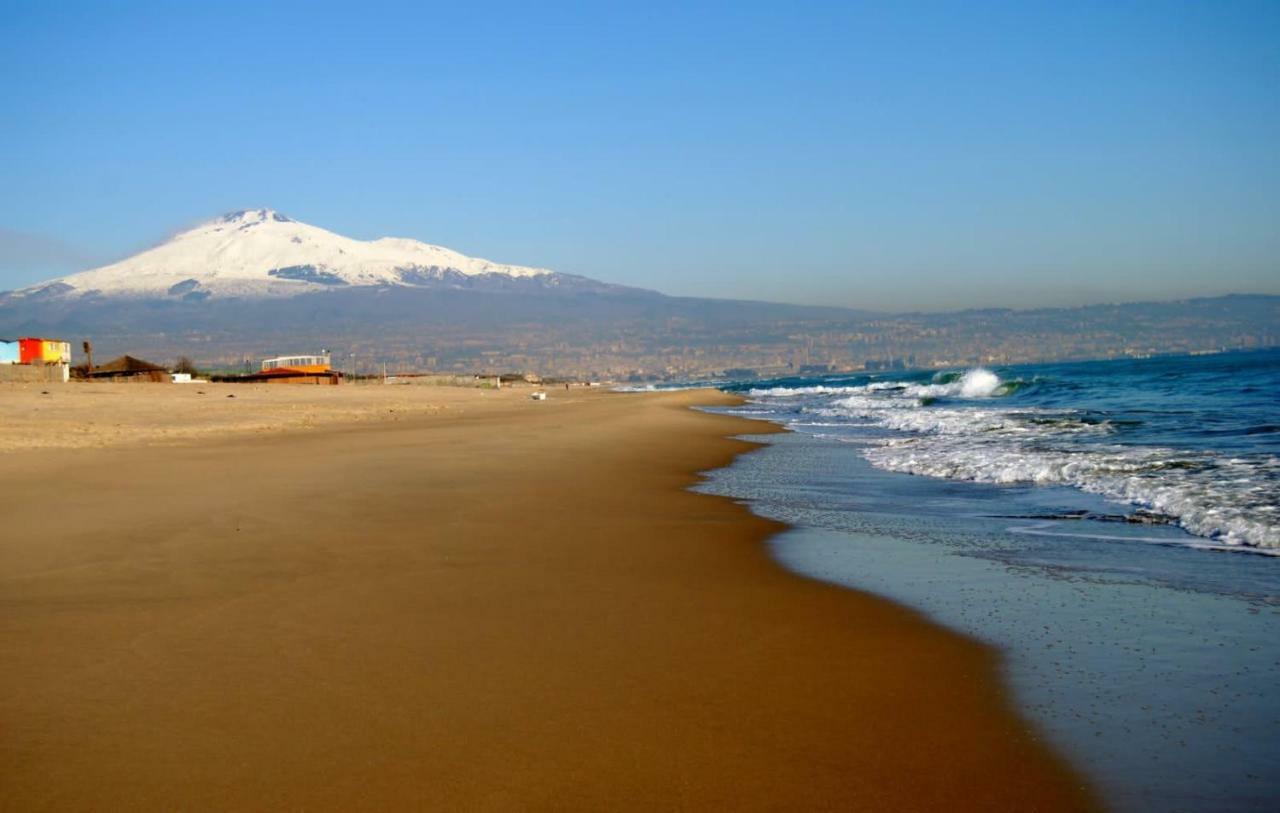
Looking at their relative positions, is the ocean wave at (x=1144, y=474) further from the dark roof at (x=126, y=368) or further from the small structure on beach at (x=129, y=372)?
the dark roof at (x=126, y=368)

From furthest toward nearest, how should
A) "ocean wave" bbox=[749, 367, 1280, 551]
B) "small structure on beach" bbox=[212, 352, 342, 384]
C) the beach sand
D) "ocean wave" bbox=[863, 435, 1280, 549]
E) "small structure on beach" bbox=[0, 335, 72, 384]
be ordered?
"small structure on beach" bbox=[212, 352, 342, 384] < "small structure on beach" bbox=[0, 335, 72, 384] < "ocean wave" bbox=[749, 367, 1280, 551] < "ocean wave" bbox=[863, 435, 1280, 549] < the beach sand

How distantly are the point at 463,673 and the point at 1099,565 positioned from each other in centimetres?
454

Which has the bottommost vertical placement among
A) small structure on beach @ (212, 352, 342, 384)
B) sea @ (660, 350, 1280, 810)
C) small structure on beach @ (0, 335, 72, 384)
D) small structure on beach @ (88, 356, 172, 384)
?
sea @ (660, 350, 1280, 810)

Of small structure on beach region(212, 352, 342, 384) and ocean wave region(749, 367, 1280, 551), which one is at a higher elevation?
small structure on beach region(212, 352, 342, 384)

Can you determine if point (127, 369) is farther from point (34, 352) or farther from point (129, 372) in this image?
point (34, 352)

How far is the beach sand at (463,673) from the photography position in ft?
10.9

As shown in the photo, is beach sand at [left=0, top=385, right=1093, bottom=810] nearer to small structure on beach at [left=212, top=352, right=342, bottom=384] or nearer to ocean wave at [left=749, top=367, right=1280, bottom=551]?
ocean wave at [left=749, top=367, right=1280, bottom=551]

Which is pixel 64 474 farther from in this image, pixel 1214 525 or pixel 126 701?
pixel 1214 525

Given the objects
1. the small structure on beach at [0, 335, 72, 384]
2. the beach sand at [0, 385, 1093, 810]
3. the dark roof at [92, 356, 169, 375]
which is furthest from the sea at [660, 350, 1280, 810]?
the small structure on beach at [0, 335, 72, 384]

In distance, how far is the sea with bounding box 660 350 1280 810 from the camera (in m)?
3.67

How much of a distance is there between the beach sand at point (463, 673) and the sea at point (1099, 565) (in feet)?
0.96

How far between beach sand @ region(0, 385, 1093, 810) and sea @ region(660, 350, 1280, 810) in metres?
0.29

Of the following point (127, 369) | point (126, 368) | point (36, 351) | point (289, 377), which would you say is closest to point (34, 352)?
point (36, 351)

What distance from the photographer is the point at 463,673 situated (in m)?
4.45
